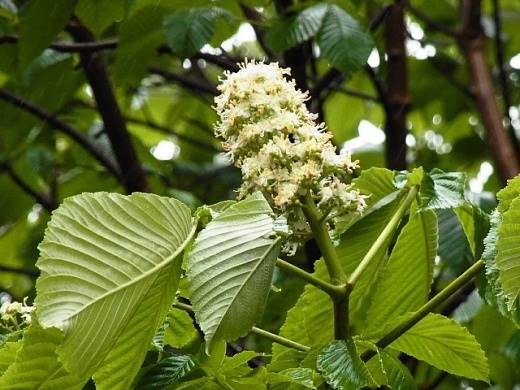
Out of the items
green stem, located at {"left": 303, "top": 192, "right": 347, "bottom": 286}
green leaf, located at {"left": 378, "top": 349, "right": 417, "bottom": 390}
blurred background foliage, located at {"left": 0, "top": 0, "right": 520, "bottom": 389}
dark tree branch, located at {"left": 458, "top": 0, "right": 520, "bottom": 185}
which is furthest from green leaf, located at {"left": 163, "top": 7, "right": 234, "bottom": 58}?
dark tree branch, located at {"left": 458, "top": 0, "right": 520, "bottom": 185}

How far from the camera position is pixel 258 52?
4.76 meters

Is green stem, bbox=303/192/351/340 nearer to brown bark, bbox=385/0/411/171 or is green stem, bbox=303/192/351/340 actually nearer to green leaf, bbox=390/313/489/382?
green leaf, bbox=390/313/489/382

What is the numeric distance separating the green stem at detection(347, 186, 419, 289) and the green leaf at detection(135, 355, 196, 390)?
0.84 ft

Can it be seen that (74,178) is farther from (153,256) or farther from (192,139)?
(153,256)

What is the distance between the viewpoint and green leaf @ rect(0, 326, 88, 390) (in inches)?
42.8

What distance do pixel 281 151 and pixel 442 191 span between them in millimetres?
283

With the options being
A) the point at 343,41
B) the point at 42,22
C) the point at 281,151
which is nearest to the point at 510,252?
the point at 281,151

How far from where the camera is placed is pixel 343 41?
7.11 ft

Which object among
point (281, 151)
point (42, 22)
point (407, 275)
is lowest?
point (407, 275)

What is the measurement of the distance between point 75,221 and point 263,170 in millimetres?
281

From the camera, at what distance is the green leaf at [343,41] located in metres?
2.14

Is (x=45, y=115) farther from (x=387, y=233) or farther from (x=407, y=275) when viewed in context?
(x=387, y=233)

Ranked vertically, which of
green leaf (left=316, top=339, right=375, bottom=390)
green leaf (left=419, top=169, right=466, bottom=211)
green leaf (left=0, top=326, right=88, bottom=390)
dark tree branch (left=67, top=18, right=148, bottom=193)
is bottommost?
green leaf (left=316, top=339, right=375, bottom=390)

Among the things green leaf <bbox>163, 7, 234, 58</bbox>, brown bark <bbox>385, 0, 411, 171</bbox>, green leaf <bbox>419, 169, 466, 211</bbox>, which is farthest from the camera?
brown bark <bbox>385, 0, 411, 171</bbox>
